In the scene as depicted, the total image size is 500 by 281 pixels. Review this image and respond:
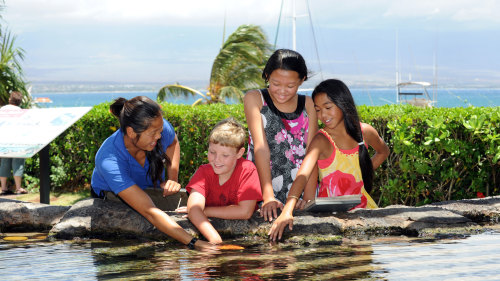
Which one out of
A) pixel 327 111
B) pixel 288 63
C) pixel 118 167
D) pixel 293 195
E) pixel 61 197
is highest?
pixel 288 63

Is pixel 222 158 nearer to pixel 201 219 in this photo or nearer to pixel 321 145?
pixel 201 219

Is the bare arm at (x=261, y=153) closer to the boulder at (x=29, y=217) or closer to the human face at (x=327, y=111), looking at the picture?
the human face at (x=327, y=111)

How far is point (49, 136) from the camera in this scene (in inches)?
252

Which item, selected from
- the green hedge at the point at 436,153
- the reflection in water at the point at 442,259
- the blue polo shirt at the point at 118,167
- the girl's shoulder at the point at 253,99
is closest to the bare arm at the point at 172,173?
the blue polo shirt at the point at 118,167

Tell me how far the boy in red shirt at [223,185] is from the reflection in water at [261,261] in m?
0.26

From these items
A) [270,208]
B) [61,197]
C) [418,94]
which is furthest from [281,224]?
[418,94]

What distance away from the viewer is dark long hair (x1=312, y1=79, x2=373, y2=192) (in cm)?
477

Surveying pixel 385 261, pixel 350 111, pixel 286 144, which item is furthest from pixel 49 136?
pixel 385 261

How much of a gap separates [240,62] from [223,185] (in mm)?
14217

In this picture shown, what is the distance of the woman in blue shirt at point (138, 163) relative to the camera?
14.7 feet

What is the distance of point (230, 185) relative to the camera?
15.0 feet

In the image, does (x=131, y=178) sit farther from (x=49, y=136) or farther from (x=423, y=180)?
(x=423, y=180)

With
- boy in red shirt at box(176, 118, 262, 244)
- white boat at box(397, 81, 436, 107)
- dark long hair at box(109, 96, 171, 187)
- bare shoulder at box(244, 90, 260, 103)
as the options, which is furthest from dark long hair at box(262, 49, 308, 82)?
white boat at box(397, 81, 436, 107)

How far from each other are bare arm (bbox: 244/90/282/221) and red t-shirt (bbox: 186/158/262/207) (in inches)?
2.3
